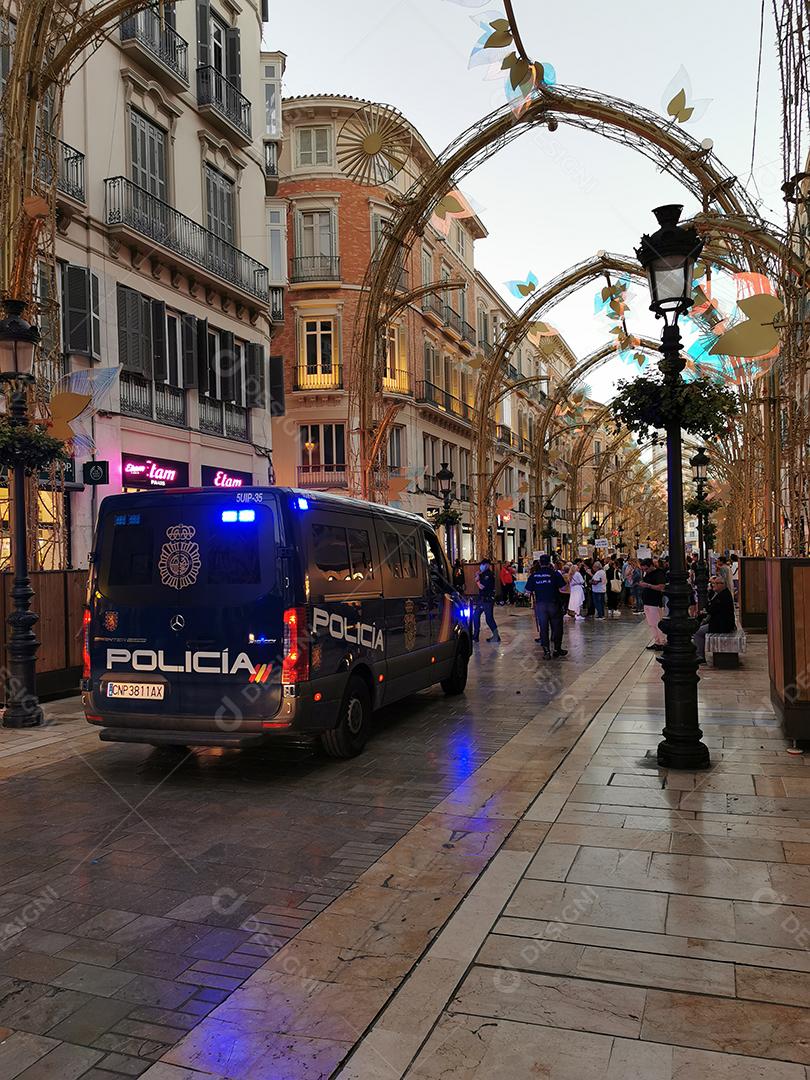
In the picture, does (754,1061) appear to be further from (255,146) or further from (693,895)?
(255,146)

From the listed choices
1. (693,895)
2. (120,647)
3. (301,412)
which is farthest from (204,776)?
(301,412)

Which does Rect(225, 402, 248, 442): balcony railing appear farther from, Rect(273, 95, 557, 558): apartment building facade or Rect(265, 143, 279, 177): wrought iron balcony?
Rect(273, 95, 557, 558): apartment building facade

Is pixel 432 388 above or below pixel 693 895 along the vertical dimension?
above

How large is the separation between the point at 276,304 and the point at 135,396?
9856 millimetres

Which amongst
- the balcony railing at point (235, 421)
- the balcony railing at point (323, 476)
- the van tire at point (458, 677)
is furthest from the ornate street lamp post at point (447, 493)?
the van tire at point (458, 677)

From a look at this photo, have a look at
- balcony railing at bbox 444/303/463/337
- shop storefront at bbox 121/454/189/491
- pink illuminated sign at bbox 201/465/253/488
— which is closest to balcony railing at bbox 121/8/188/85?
shop storefront at bbox 121/454/189/491

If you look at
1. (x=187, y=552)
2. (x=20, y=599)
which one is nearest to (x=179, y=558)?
(x=187, y=552)

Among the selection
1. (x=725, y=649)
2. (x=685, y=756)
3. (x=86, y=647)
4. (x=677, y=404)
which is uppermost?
(x=677, y=404)

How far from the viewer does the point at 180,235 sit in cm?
2064

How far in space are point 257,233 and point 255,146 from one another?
243 cm

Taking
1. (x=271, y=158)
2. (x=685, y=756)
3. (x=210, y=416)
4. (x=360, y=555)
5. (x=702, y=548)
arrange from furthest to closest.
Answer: (x=702, y=548) < (x=271, y=158) < (x=210, y=416) < (x=360, y=555) < (x=685, y=756)

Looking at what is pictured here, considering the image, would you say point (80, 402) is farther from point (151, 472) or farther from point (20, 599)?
point (151, 472)

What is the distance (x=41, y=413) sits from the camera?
11.9m

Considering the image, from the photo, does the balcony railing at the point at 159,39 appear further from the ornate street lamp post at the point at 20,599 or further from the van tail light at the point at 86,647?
the van tail light at the point at 86,647
